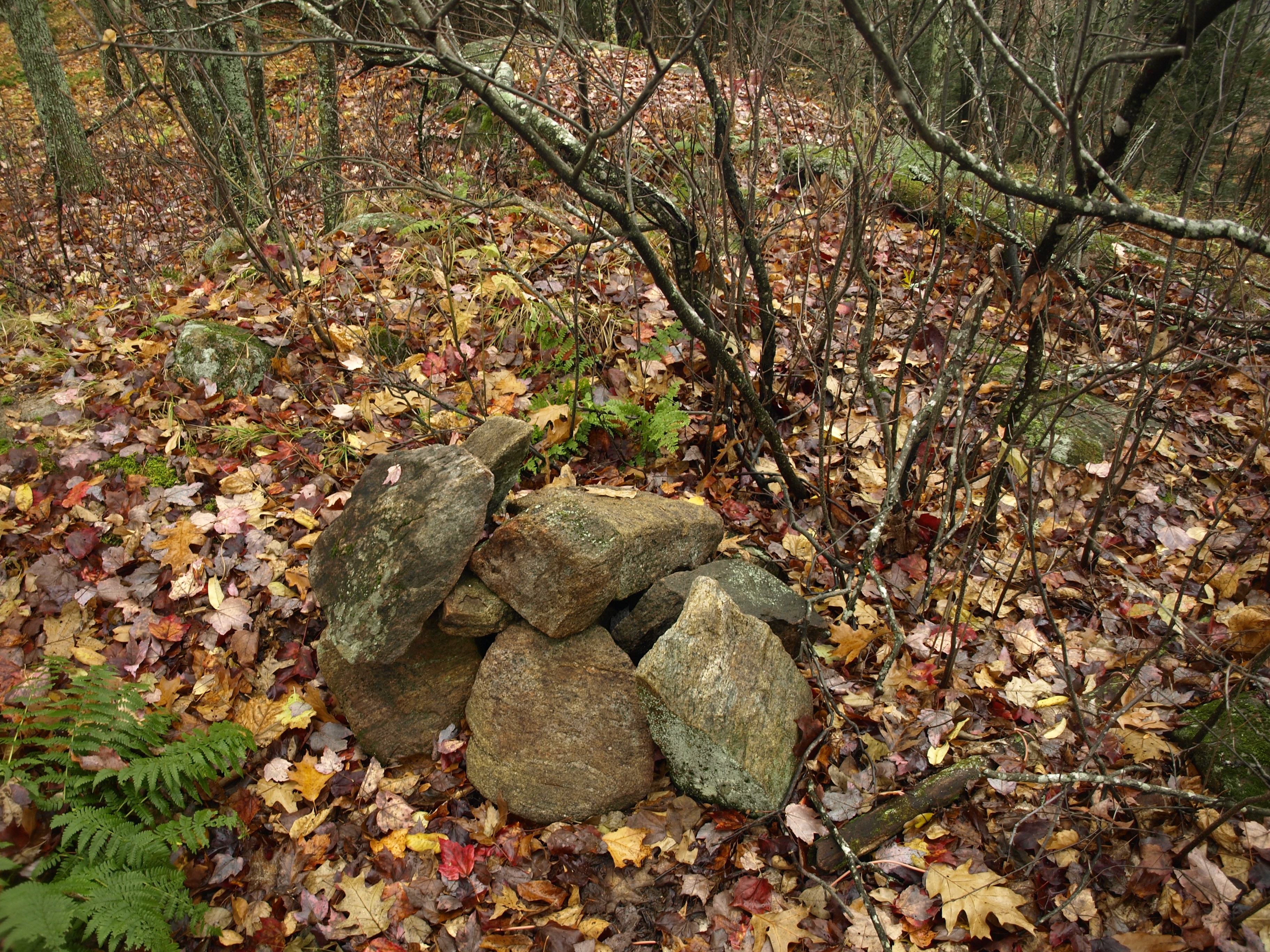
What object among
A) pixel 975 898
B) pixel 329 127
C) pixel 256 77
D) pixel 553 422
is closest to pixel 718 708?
pixel 975 898

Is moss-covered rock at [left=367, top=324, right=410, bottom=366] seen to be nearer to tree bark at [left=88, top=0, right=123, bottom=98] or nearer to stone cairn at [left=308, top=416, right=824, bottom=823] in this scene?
stone cairn at [left=308, top=416, right=824, bottom=823]

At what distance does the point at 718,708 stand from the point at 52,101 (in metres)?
10.4

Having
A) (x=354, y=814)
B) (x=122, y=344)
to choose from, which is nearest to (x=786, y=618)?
(x=354, y=814)

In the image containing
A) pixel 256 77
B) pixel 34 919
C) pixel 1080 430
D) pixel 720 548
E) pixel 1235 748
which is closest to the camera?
pixel 34 919

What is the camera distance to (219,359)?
4.46m

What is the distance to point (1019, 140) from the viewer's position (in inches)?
351

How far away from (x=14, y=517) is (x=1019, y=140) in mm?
10612

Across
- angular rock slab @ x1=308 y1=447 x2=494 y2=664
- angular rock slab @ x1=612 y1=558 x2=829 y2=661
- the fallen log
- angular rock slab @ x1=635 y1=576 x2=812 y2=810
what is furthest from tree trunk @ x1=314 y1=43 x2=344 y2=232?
the fallen log

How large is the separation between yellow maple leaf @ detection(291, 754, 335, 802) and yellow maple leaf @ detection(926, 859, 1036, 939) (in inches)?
95.5

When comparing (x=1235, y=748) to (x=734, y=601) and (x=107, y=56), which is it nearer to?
(x=734, y=601)

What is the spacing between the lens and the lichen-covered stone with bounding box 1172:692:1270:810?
8.14ft

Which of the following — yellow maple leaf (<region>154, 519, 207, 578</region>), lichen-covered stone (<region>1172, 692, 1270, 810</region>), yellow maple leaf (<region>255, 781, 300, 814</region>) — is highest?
lichen-covered stone (<region>1172, 692, 1270, 810</region>)

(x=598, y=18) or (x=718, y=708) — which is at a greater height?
(x=598, y=18)

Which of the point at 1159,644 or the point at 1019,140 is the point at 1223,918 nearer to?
the point at 1159,644
